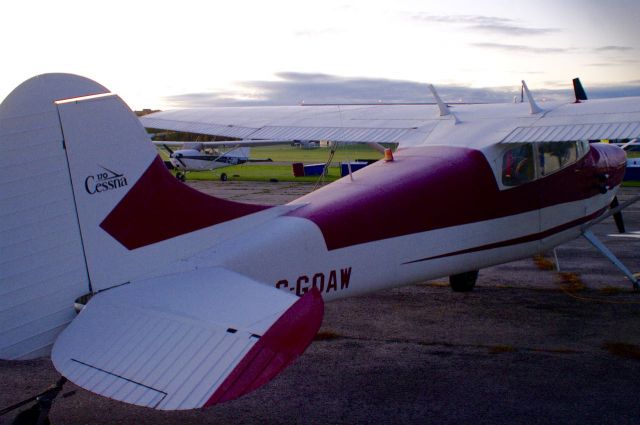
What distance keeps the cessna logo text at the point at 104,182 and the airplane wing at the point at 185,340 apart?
0.66 meters

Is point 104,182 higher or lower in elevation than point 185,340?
higher

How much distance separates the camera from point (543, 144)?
25.9ft

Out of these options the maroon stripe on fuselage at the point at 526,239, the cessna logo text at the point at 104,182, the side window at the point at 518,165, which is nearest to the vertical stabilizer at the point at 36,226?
the cessna logo text at the point at 104,182

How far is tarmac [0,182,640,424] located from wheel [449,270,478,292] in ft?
0.39

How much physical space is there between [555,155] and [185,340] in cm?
572

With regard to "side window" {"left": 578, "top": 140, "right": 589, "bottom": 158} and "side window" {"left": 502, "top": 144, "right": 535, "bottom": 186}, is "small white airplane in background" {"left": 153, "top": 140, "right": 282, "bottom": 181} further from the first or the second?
"side window" {"left": 502, "top": 144, "right": 535, "bottom": 186}

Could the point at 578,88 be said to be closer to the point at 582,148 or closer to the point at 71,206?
the point at 582,148

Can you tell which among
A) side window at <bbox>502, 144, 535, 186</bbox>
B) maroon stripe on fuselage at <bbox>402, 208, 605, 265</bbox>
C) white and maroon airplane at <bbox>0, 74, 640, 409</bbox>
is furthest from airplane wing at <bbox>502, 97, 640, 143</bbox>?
maroon stripe on fuselage at <bbox>402, 208, 605, 265</bbox>

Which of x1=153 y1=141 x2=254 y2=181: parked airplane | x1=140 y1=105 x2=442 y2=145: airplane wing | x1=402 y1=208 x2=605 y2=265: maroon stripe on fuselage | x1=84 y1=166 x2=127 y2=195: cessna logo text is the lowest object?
x1=153 y1=141 x2=254 y2=181: parked airplane

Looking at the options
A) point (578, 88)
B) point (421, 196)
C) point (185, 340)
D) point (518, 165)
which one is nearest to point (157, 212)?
point (185, 340)

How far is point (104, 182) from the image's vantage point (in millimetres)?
4531

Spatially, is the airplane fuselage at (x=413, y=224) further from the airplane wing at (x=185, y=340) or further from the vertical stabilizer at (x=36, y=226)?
the vertical stabilizer at (x=36, y=226)

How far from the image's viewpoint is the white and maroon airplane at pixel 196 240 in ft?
11.9

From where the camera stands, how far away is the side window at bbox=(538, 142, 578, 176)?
789cm
